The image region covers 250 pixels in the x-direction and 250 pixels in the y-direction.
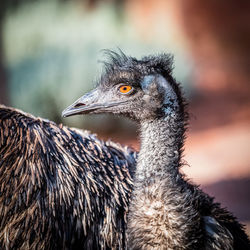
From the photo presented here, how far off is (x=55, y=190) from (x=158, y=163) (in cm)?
59

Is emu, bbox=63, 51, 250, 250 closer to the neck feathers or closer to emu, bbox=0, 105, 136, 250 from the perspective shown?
the neck feathers

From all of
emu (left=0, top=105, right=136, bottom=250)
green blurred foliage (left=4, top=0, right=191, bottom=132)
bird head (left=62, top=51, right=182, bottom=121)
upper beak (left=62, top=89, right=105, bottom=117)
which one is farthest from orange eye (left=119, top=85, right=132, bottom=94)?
green blurred foliage (left=4, top=0, right=191, bottom=132)

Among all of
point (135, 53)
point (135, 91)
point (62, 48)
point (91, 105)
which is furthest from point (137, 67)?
point (62, 48)

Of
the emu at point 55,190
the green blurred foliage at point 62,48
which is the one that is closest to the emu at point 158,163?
the emu at point 55,190

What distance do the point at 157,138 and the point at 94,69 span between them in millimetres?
4548

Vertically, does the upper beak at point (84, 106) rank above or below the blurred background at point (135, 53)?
below

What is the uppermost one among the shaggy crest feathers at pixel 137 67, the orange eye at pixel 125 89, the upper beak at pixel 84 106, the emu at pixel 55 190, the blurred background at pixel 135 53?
the blurred background at pixel 135 53

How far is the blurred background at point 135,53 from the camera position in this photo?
639 centimetres

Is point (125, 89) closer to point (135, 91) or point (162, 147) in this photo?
point (135, 91)

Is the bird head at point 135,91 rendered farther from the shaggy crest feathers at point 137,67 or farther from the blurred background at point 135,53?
the blurred background at point 135,53

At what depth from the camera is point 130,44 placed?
682cm

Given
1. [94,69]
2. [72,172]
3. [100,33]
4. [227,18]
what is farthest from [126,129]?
[72,172]

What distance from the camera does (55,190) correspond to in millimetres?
2627

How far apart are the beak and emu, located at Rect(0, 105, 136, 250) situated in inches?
9.9
